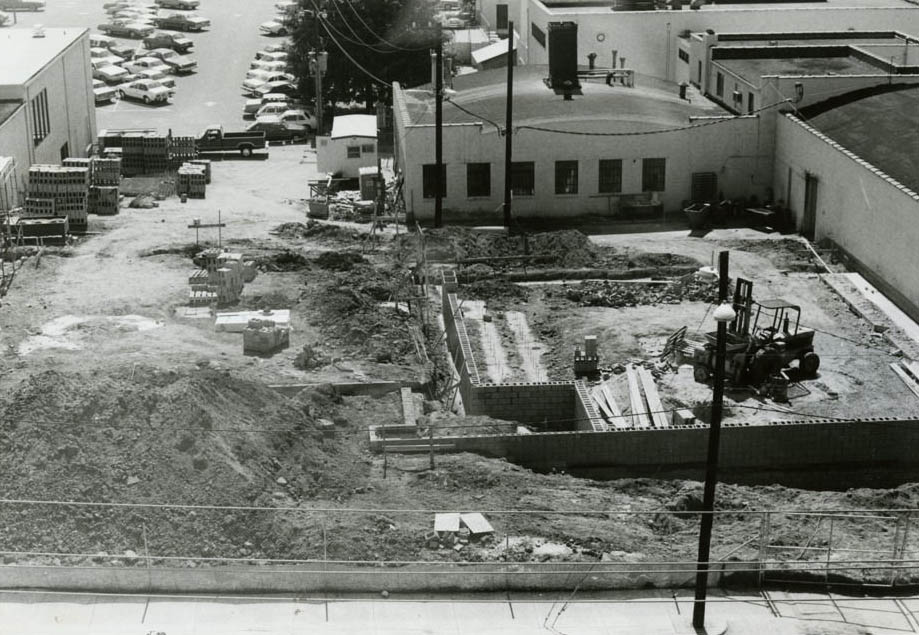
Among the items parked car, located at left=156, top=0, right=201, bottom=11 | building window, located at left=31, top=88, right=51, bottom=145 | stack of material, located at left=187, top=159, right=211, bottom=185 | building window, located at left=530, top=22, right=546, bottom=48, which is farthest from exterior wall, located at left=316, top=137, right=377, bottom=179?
parked car, located at left=156, top=0, right=201, bottom=11

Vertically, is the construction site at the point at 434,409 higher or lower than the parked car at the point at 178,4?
lower

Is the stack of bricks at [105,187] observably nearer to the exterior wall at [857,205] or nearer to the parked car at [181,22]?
the exterior wall at [857,205]

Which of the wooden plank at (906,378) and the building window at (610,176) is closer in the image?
the wooden plank at (906,378)

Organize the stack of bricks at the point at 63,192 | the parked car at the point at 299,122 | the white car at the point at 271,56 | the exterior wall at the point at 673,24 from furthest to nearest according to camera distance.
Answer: the white car at the point at 271,56
the parked car at the point at 299,122
the exterior wall at the point at 673,24
the stack of bricks at the point at 63,192

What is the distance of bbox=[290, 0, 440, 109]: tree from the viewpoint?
206 feet

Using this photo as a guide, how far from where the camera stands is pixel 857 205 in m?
40.7

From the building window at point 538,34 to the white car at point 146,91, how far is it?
59.0 feet

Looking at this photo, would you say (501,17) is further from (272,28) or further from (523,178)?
(523,178)

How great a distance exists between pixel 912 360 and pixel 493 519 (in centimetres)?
1396

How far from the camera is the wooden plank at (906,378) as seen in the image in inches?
1258

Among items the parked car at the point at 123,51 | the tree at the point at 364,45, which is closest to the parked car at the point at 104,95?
the parked car at the point at 123,51

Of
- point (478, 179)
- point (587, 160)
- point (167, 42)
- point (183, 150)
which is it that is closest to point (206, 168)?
point (183, 150)

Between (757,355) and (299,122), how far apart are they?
3387cm

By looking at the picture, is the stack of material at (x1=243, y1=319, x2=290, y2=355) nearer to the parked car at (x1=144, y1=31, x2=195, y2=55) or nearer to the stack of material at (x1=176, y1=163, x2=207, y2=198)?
the stack of material at (x1=176, y1=163, x2=207, y2=198)
